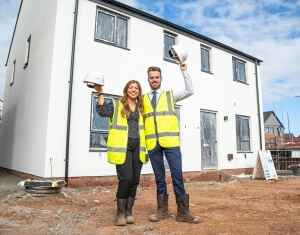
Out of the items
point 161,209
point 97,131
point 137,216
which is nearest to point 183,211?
point 161,209

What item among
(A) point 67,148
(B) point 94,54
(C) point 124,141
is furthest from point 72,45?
(C) point 124,141

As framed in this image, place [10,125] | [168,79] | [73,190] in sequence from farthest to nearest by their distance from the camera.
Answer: [10,125] < [168,79] < [73,190]

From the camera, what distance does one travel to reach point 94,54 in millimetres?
7484

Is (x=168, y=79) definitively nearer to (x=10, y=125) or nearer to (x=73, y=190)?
(x=73, y=190)

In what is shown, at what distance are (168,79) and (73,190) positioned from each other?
490 centimetres

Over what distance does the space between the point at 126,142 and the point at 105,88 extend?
4.49m

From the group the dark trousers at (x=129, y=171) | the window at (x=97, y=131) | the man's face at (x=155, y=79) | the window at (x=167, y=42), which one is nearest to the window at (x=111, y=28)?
the window at (x=167, y=42)

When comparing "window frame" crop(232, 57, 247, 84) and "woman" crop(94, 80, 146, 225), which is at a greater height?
"window frame" crop(232, 57, 247, 84)

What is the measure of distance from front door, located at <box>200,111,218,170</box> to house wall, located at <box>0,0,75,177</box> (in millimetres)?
5223

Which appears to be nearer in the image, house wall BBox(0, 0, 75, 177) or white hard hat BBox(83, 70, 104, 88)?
white hard hat BBox(83, 70, 104, 88)

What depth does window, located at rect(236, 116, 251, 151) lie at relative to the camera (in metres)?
11.1

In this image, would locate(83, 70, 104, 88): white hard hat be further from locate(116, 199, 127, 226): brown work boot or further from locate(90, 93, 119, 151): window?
locate(90, 93, 119, 151): window

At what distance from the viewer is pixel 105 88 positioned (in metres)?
7.54

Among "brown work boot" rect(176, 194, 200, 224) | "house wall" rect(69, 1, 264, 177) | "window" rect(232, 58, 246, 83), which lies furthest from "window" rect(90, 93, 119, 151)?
"window" rect(232, 58, 246, 83)
